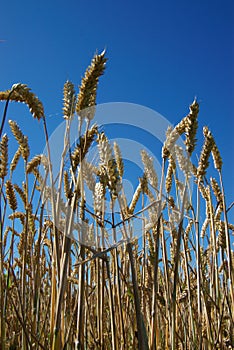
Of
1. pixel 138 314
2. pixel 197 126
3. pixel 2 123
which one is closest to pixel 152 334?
pixel 138 314

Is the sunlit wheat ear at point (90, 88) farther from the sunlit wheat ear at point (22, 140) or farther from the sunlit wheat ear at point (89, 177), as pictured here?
the sunlit wheat ear at point (22, 140)

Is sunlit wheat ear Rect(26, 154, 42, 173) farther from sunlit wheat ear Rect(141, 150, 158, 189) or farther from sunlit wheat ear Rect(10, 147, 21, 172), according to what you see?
sunlit wheat ear Rect(141, 150, 158, 189)

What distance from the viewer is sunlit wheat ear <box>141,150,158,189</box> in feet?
5.32

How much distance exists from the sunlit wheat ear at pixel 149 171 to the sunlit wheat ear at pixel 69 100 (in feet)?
2.08

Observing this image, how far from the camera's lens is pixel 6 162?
160cm

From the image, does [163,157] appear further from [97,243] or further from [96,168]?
[97,243]

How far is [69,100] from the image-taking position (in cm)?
107

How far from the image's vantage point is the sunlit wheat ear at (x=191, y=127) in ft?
3.74

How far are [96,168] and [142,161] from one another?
359 mm

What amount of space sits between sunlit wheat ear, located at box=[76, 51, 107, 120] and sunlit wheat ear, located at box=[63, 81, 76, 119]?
2.5 inches

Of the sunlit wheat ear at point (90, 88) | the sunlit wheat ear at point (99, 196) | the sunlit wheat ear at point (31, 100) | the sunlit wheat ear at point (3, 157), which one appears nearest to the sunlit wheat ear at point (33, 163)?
the sunlit wheat ear at point (3, 157)

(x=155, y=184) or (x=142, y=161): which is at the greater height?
(x=142, y=161)

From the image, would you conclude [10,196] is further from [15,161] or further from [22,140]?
[22,140]

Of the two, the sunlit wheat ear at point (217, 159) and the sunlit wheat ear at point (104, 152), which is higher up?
the sunlit wheat ear at point (217, 159)
